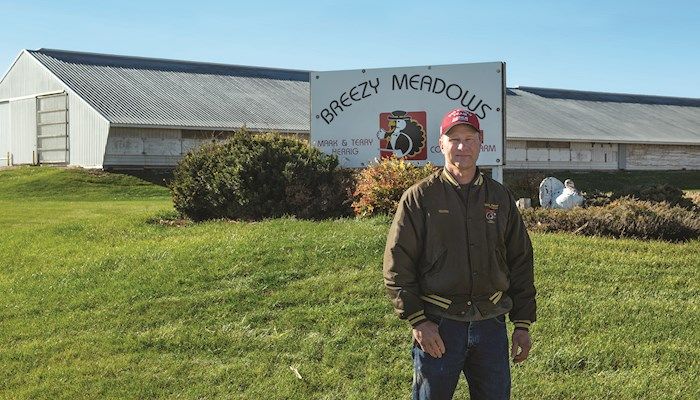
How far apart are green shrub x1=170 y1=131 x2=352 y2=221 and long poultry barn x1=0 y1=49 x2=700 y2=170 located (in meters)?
19.3

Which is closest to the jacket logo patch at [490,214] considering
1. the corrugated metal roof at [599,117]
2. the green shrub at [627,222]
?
the green shrub at [627,222]

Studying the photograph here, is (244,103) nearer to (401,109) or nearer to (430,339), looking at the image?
(401,109)

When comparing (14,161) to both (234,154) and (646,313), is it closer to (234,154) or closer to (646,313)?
(234,154)

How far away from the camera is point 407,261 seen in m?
4.14

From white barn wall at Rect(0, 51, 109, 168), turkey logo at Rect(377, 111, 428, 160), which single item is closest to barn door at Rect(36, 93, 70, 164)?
white barn wall at Rect(0, 51, 109, 168)

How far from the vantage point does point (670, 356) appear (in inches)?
259

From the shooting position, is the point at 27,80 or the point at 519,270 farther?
the point at 27,80

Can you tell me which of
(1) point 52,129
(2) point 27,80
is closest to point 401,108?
(1) point 52,129

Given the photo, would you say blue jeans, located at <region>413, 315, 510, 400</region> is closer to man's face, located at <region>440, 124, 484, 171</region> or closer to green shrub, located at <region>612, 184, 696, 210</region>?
man's face, located at <region>440, 124, 484, 171</region>

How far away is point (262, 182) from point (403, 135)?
272 cm

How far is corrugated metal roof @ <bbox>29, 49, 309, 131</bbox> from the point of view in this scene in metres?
34.5

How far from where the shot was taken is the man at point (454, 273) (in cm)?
412

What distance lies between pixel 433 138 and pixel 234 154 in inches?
131

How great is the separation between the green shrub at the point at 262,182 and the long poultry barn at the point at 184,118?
19.3 meters
